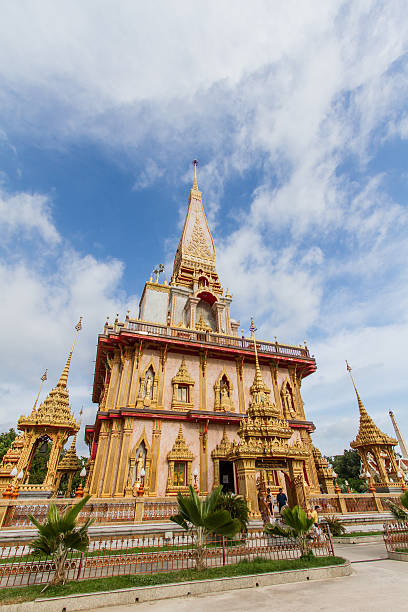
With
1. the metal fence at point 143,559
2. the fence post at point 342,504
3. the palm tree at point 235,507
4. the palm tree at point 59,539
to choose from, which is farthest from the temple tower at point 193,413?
the palm tree at point 59,539

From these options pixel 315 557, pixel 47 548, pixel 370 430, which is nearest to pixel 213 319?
pixel 370 430

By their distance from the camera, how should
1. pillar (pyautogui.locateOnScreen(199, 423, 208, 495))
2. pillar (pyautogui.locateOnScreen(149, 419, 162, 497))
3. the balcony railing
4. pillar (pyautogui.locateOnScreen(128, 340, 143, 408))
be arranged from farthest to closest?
the balcony railing, pillar (pyautogui.locateOnScreen(128, 340, 143, 408)), pillar (pyautogui.locateOnScreen(199, 423, 208, 495)), pillar (pyautogui.locateOnScreen(149, 419, 162, 497))

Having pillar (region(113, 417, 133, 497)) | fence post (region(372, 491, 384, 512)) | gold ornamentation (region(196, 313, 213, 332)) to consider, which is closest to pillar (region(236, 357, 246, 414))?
gold ornamentation (region(196, 313, 213, 332))

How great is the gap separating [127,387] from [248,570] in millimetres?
12345

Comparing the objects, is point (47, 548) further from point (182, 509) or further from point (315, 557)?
point (315, 557)

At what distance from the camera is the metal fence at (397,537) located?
923 cm

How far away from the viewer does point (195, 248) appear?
31.3m

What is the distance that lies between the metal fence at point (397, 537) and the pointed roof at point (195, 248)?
2068 cm

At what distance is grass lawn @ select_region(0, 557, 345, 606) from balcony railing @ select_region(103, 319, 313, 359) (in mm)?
13066

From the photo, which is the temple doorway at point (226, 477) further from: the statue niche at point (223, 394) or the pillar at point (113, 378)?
the pillar at point (113, 378)

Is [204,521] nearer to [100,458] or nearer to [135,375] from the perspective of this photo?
[100,458]

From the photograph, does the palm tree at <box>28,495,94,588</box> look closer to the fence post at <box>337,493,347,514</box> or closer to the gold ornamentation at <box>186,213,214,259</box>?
the fence post at <box>337,493,347,514</box>

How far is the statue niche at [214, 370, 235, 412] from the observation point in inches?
762

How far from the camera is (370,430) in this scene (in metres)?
21.4
